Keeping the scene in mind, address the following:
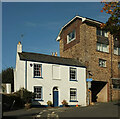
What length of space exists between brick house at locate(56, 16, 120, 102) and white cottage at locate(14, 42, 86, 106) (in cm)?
192

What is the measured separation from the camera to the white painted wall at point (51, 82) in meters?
22.8

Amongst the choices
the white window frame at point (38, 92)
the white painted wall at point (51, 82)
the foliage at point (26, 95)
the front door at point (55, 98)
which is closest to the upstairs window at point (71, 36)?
the white painted wall at point (51, 82)

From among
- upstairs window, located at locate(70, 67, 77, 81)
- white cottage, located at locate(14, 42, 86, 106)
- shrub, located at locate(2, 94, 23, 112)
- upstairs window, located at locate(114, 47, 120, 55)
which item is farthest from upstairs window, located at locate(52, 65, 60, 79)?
upstairs window, located at locate(114, 47, 120, 55)

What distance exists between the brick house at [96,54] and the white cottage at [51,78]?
192 cm

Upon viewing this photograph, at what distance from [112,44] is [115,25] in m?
17.8

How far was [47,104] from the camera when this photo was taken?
23.1 m

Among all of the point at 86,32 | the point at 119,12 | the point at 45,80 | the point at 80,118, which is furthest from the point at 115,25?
the point at 86,32

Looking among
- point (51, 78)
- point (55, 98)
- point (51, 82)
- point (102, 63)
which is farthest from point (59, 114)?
point (102, 63)

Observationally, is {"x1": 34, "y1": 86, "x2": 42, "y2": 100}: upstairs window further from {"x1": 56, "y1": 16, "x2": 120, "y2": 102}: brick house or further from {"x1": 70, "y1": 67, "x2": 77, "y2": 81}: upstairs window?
{"x1": 56, "y1": 16, "x2": 120, "y2": 102}: brick house

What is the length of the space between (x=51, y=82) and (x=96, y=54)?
27.5ft

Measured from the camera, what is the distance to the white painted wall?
896 inches

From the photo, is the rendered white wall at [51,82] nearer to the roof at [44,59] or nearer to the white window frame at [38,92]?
the white window frame at [38,92]

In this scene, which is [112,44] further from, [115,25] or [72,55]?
[115,25]

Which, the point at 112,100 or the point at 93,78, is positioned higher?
the point at 93,78
